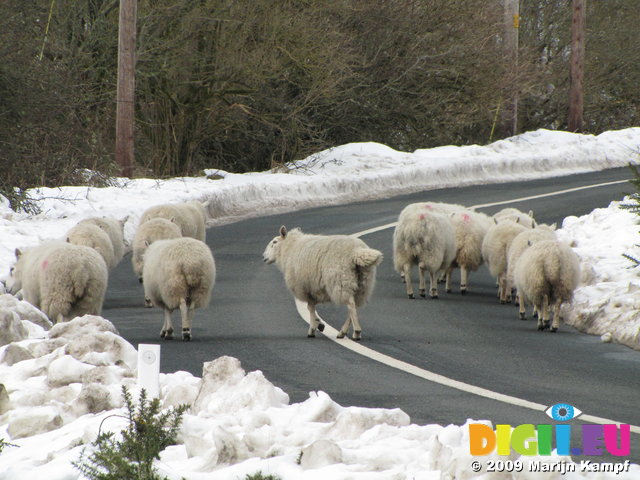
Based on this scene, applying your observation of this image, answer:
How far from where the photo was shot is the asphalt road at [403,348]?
8367mm

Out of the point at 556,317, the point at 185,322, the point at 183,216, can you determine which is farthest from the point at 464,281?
the point at 185,322

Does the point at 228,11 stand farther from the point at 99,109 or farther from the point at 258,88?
the point at 99,109

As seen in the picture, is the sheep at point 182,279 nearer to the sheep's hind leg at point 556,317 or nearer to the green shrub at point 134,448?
the sheep's hind leg at point 556,317

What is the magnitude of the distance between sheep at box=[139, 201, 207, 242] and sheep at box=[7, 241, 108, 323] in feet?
12.8

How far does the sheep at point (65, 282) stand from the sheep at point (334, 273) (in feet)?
6.62

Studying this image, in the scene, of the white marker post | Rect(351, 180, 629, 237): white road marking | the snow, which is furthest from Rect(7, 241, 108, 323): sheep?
Rect(351, 180, 629, 237): white road marking

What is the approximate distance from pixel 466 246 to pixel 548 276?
2.95 meters

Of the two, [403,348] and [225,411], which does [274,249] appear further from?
[225,411]

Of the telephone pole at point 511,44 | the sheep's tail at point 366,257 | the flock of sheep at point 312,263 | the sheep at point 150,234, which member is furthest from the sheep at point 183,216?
the telephone pole at point 511,44

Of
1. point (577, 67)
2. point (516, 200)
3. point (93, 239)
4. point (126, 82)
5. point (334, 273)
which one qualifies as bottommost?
point (334, 273)

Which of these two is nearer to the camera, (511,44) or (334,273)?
(334,273)

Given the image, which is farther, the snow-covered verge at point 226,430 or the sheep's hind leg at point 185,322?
the sheep's hind leg at point 185,322

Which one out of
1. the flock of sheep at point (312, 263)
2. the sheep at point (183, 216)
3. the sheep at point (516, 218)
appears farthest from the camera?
the sheep at point (183, 216)

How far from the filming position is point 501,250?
13.8 m
